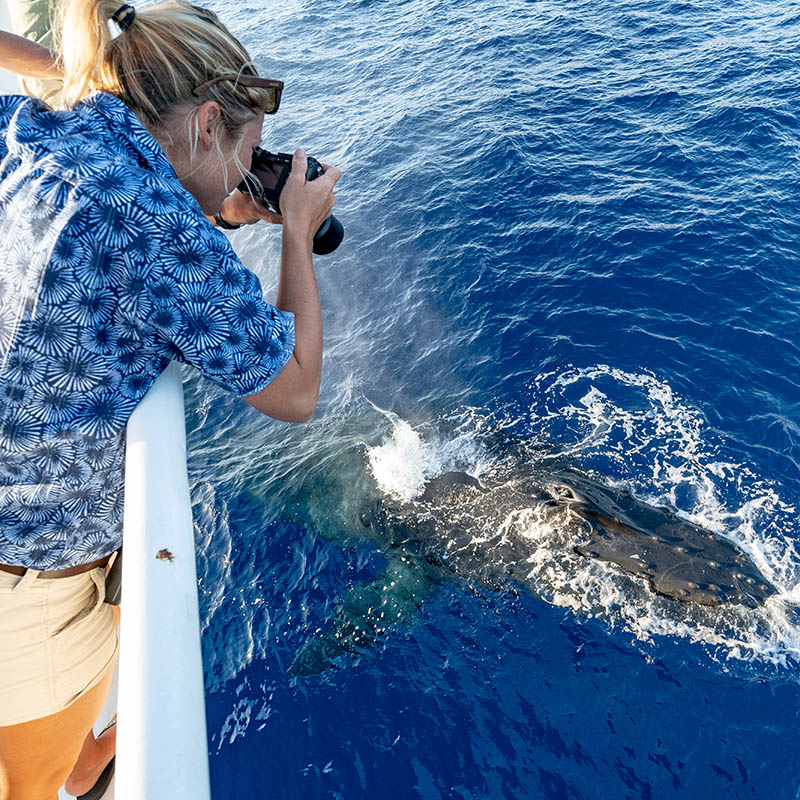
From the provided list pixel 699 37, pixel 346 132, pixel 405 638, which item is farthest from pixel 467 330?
pixel 699 37

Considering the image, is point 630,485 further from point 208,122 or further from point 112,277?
point 112,277

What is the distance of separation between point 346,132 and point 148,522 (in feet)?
53.2

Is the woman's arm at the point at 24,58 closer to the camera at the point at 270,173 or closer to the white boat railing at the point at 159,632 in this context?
the camera at the point at 270,173

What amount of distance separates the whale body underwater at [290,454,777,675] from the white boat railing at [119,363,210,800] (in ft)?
17.4

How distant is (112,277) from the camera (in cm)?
186

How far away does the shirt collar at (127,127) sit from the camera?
77.4 inches

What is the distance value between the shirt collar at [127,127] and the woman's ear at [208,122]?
9.1 inches

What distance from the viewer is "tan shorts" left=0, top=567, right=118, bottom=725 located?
2.48m

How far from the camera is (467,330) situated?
1059 cm

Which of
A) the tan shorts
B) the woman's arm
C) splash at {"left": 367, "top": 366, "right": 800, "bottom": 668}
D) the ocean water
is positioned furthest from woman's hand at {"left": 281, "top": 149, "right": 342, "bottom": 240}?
splash at {"left": 367, "top": 366, "right": 800, "bottom": 668}

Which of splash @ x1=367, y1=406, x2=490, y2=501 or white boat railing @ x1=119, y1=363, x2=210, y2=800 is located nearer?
white boat railing @ x1=119, y1=363, x2=210, y2=800

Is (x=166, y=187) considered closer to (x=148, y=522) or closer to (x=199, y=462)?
(x=148, y=522)

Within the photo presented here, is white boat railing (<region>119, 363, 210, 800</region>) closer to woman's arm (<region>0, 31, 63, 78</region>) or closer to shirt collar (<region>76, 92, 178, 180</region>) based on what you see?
shirt collar (<region>76, 92, 178, 180</region>)

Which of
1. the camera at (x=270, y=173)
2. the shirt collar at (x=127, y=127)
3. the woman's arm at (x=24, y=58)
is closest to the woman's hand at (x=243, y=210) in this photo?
the camera at (x=270, y=173)
